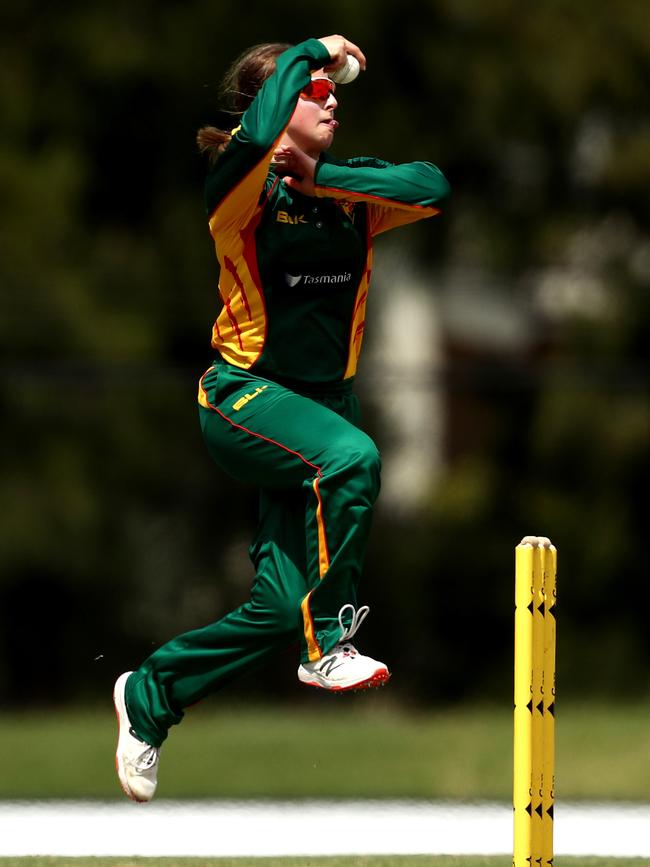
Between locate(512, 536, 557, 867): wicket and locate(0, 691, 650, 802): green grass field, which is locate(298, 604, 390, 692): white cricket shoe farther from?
locate(0, 691, 650, 802): green grass field

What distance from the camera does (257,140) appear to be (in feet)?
15.8

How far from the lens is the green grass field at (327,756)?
8914 millimetres

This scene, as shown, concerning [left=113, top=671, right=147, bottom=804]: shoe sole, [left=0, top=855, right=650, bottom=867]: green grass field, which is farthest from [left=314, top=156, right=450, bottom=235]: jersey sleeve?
[left=0, top=855, right=650, bottom=867]: green grass field

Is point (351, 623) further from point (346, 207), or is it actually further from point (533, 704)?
point (346, 207)

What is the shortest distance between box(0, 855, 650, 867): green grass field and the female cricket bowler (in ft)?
1.64

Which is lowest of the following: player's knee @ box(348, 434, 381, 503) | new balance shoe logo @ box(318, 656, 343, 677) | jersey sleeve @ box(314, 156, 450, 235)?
new balance shoe logo @ box(318, 656, 343, 677)

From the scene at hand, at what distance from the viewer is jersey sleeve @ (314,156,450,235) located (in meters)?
4.96

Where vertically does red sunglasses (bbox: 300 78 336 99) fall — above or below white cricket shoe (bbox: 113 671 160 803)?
above

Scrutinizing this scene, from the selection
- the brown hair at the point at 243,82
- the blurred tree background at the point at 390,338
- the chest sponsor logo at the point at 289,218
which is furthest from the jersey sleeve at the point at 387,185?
the blurred tree background at the point at 390,338

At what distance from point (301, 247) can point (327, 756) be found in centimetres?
525

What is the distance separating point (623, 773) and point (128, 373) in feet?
15.9

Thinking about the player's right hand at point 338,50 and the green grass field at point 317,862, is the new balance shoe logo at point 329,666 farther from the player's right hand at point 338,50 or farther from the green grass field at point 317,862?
the player's right hand at point 338,50

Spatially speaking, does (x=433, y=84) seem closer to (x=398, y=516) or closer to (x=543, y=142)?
(x=543, y=142)

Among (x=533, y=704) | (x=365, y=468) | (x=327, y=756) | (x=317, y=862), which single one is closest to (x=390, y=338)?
(x=327, y=756)
